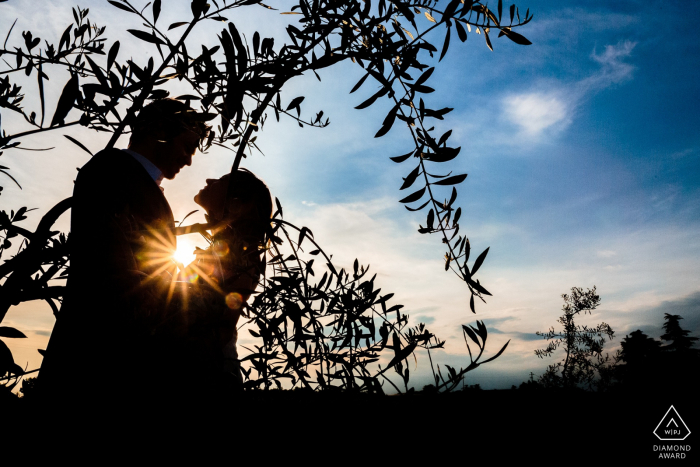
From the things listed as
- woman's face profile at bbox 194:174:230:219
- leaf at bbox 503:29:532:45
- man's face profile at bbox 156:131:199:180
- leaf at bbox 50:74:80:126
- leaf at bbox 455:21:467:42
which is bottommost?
leaf at bbox 50:74:80:126

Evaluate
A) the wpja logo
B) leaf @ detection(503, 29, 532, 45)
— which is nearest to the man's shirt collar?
leaf @ detection(503, 29, 532, 45)

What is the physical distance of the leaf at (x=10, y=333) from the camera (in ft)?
3.35

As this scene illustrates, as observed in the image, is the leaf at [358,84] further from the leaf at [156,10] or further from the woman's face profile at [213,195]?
the woman's face profile at [213,195]

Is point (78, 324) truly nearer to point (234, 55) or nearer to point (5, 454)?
point (5, 454)

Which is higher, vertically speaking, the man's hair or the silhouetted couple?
the man's hair

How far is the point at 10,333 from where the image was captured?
3.37 feet

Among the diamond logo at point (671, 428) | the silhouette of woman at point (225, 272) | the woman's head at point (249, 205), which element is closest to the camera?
the silhouette of woman at point (225, 272)

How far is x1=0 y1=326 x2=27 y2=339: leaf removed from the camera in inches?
40.2

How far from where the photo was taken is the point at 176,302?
1.19m

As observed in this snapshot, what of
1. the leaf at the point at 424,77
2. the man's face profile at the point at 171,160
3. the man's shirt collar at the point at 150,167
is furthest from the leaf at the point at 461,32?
the man's shirt collar at the point at 150,167

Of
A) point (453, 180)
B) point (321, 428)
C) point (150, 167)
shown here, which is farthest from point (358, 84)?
point (150, 167)

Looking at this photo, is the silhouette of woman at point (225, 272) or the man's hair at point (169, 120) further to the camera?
the silhouette of woman at point (225, 272)

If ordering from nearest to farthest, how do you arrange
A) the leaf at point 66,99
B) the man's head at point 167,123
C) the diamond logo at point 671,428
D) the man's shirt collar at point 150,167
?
1. the leaf at point 66,99
2. the man's head at point 167,123
3. the man's shirt collar at point 150,167
4. the diamond logo at point 671,428

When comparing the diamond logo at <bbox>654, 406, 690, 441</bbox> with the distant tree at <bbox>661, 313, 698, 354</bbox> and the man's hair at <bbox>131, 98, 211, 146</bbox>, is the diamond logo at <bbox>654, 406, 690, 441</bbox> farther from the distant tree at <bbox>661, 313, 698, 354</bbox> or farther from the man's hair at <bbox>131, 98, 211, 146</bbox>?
the distant tree at <bbox>661, 313, 698, 354</bbox>
